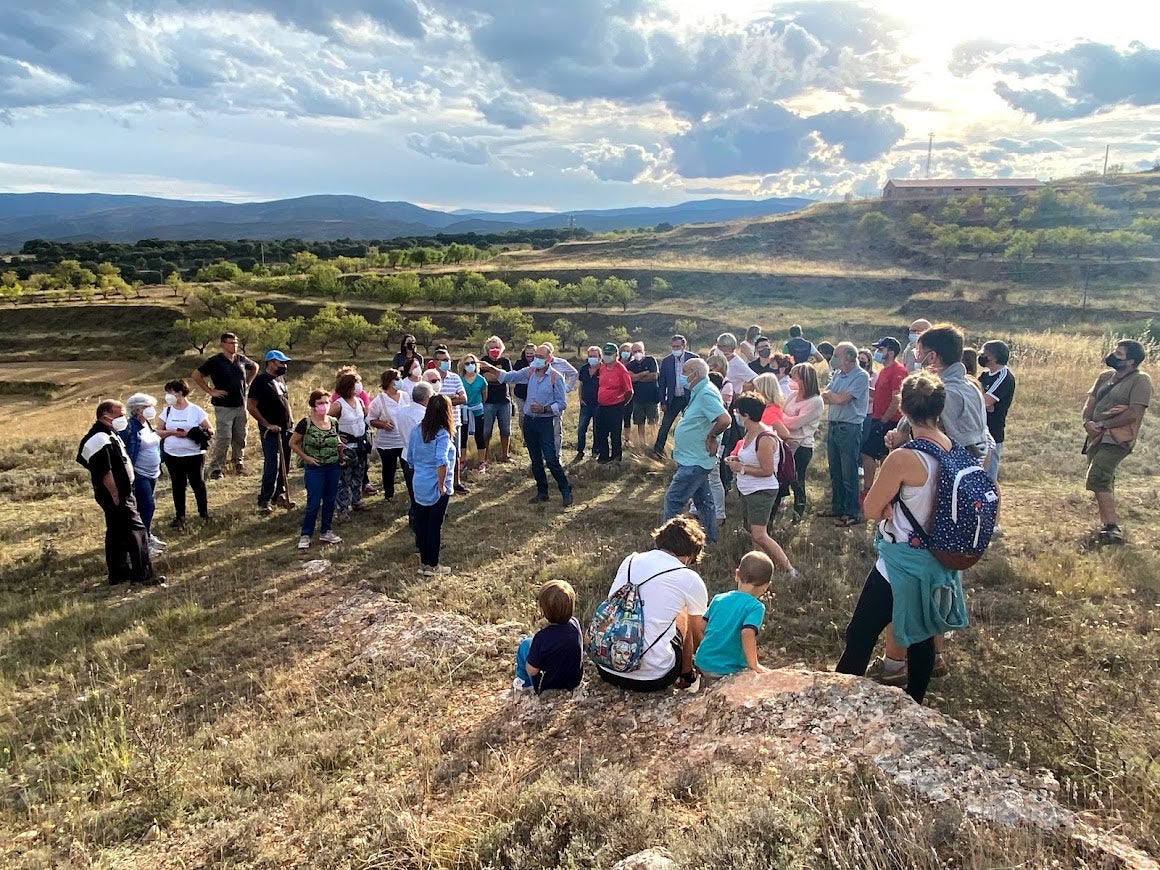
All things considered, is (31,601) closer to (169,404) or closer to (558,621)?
(169,404)

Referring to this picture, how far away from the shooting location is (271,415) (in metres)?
7.54

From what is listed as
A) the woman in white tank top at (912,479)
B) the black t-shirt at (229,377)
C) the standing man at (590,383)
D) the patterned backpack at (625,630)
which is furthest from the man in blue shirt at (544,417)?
the woman in white tank top at (912,479)

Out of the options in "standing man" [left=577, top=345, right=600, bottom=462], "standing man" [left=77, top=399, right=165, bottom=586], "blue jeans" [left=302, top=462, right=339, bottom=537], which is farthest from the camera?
"standing man" [left=577, top=345, right=600, bottom=462]

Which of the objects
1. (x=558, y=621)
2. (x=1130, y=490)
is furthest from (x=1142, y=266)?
(x=558, y=621)

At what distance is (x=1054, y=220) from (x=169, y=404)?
7043 cm

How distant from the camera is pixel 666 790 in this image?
9.72 feet

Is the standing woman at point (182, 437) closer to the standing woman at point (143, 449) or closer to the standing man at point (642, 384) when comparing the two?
the standing woman at point (143, 449)

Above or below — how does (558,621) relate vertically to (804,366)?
below

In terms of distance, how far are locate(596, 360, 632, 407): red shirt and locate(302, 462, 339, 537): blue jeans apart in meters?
3.88

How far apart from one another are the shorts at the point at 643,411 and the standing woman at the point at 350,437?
415cm

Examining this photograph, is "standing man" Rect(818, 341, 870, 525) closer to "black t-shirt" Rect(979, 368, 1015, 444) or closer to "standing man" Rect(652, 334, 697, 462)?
"black t-shirt" Rect(979, 368, 1015, 444)

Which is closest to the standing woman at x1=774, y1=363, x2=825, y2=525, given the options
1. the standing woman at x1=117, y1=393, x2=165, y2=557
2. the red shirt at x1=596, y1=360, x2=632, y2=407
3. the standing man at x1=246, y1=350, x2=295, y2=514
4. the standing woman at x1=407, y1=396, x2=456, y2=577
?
the red shirt at x1=596, y1=360, x2=632, y2=407

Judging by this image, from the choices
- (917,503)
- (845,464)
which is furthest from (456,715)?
(845,464)

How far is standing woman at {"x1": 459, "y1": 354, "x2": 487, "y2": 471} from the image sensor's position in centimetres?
913
